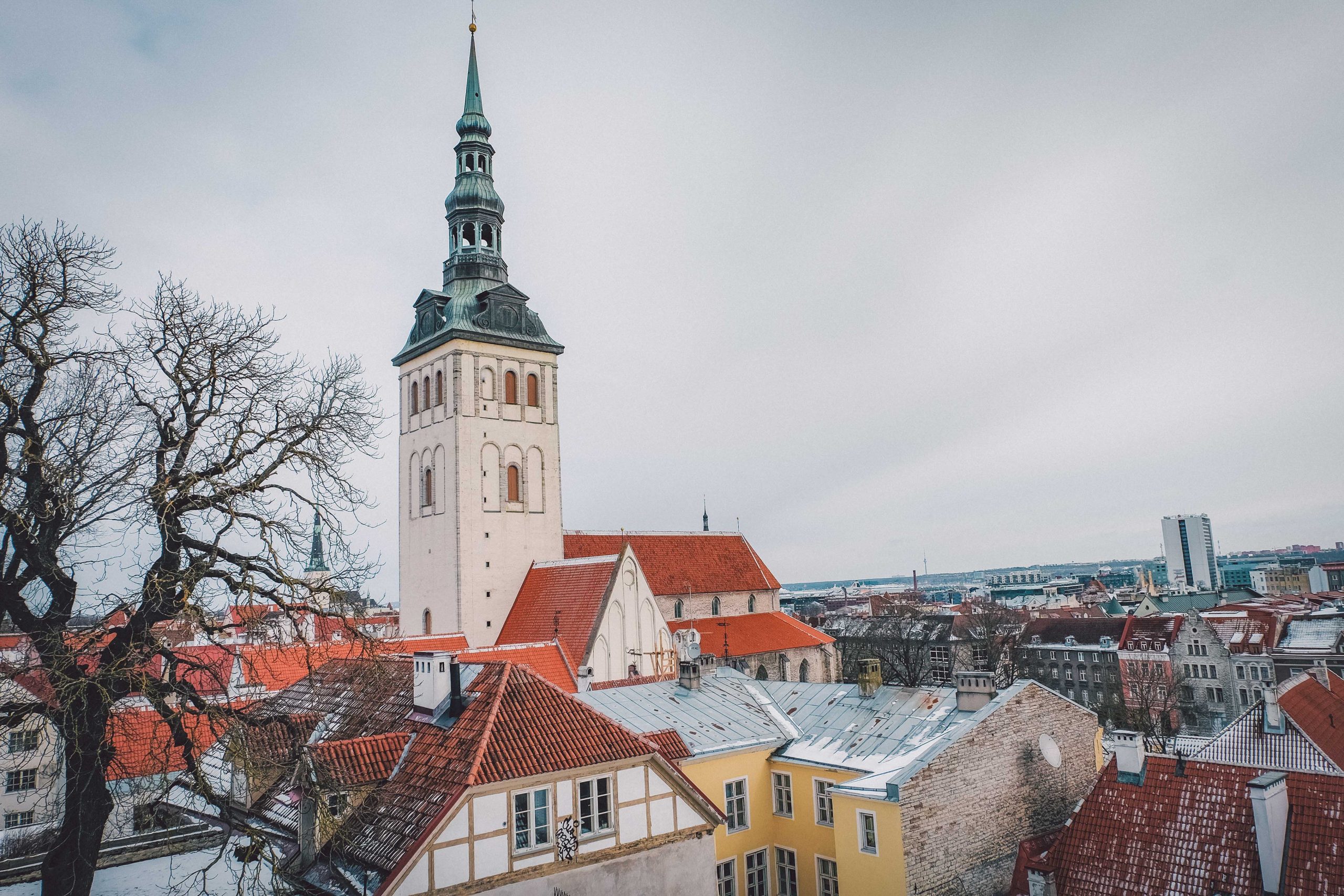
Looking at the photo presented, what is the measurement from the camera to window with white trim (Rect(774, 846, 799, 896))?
72.2 ft

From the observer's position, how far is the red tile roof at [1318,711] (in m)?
26.2

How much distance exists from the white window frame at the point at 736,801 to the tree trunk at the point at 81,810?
14.3m

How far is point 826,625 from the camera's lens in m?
100

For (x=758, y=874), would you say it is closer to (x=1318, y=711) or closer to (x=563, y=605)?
Result: (x=563, y=605)

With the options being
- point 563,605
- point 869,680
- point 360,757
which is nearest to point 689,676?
point 869,680

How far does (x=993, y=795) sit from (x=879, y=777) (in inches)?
119

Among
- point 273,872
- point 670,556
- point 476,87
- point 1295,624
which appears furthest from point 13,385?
point 1295,624

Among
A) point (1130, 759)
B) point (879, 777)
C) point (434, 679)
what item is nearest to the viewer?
point (434, 679)

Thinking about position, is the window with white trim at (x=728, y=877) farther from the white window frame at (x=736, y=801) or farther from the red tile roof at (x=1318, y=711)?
the red tile roof at (x=1318, y=711)

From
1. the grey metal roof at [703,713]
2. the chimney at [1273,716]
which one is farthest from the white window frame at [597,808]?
the chimney at [1273,716]

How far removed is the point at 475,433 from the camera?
40531mm

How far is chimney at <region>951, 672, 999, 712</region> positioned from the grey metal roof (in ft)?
15.5

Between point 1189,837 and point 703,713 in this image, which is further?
point 703,713

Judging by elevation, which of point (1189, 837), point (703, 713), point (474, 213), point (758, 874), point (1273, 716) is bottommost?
point (758, 874)
